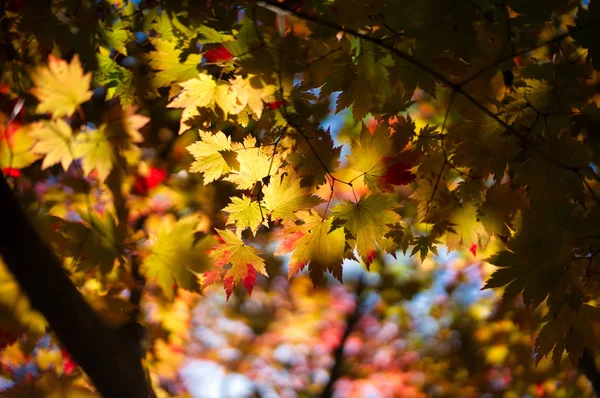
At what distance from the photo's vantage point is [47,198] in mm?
2043

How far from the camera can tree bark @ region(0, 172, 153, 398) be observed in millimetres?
854

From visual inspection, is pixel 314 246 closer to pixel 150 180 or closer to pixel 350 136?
pixel 350 136

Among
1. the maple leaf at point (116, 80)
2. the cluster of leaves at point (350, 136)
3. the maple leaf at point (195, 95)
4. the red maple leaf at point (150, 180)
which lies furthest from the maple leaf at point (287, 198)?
the red maple leaf at point (150, 180)

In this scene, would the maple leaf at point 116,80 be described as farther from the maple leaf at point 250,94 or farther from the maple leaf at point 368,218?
the maple leaf at point 368,218

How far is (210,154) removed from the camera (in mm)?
1315

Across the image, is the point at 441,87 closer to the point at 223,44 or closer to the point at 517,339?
the point at 223,44

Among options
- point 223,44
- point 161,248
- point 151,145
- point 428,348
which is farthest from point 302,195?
point 428,348

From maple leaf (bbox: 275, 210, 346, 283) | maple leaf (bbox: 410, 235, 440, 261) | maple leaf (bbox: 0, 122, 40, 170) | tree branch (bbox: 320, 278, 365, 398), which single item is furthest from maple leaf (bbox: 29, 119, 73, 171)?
tree branch (bbox: 320, 278, 365, 398)

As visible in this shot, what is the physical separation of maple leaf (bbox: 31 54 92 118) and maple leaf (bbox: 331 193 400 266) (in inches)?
32.3

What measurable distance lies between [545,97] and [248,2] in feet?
2.96

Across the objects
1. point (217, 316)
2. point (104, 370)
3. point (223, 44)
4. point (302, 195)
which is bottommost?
point (104, 370)

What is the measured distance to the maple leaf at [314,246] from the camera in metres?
1.32

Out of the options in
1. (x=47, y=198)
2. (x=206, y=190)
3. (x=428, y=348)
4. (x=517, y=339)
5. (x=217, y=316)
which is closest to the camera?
(x=47, y=198)

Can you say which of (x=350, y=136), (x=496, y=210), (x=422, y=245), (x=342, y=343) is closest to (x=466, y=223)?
(x=496, y=210)
